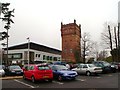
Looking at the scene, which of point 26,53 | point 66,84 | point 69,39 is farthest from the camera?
point 69,39

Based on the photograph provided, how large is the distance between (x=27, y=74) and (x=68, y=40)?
68.4 m

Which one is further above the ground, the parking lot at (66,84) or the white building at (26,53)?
the white building at (26,53)

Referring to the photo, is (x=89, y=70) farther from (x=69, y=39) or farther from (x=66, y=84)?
(x=69, y=39)

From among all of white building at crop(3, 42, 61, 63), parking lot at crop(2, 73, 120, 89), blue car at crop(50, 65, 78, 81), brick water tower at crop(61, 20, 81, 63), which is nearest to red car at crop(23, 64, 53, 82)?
parking lot at crop(2, 73, 120, 89)

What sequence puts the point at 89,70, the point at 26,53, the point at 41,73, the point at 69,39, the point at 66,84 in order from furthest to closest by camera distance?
the point at 69,39 → the point at 26,53 → the point at 89,70 → the point at 41,73 → the point at 66,84

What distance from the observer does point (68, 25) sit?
92.1 meters

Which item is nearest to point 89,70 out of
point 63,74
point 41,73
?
point 63,74

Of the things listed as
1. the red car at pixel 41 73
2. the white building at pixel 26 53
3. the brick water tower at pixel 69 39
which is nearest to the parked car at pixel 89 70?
the red car at pixel 41 73

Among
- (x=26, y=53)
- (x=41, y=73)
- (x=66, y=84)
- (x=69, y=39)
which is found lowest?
(x=66, y=84)

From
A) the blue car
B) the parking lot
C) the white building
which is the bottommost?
the parking lot

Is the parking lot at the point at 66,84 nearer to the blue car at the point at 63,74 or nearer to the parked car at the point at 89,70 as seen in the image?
the blue car at the point at 63,74

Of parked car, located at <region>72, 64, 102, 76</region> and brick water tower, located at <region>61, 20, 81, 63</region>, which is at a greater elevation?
brick water tower, located at <region>61, 20, 81, 63</region>

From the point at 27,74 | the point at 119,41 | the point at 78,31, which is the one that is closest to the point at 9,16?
the point at 119,41

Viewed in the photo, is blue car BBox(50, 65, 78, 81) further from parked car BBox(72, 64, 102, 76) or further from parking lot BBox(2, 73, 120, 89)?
parked car BBox(72, 64, 102, 76)
